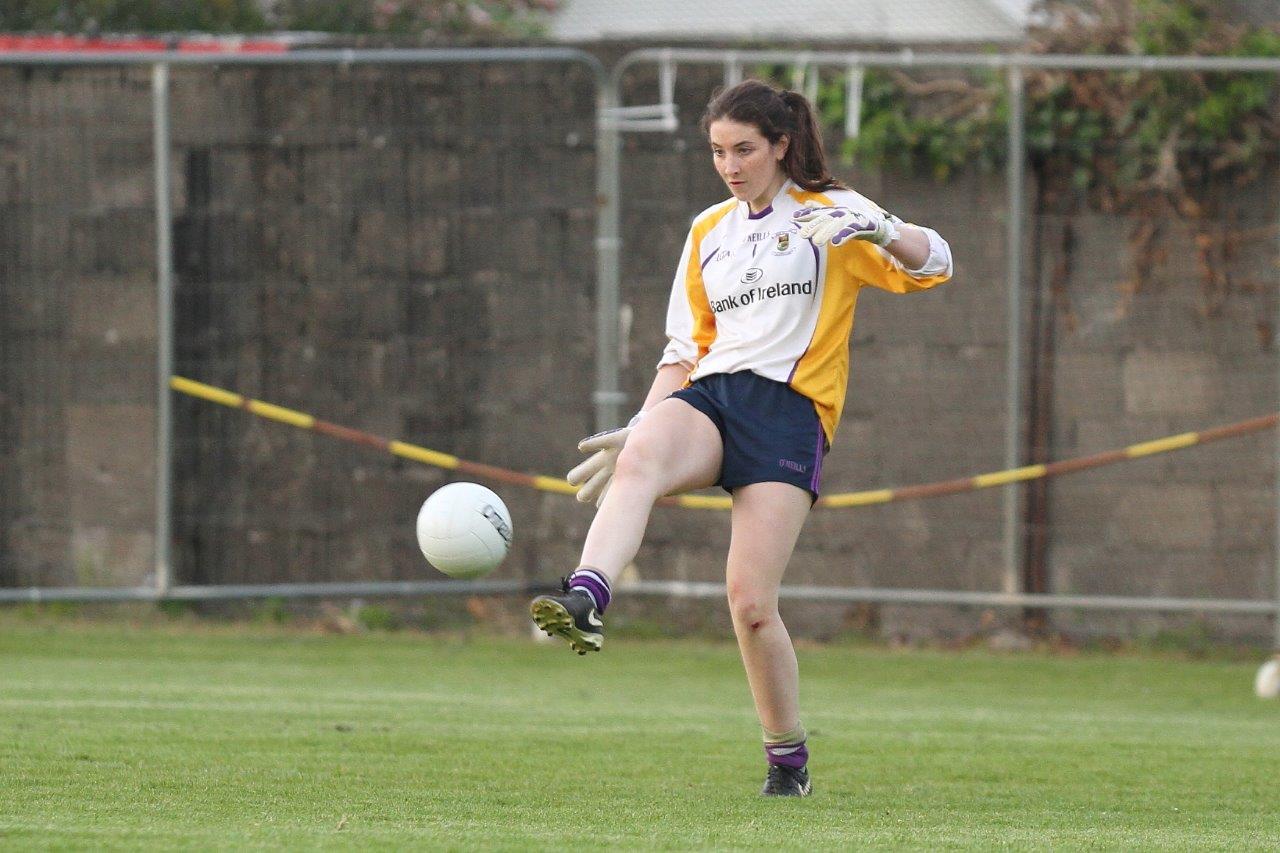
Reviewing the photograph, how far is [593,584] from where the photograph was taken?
4.46 meters

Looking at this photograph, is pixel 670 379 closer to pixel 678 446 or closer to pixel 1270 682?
pixel 678 446

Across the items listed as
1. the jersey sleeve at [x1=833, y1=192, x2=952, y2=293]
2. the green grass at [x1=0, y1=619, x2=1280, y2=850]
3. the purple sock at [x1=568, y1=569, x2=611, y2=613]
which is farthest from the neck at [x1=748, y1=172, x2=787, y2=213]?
the green grass at [x1=0, y1=619, x2=1280, y2=850]

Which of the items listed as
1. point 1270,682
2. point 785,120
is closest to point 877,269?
point 785,120

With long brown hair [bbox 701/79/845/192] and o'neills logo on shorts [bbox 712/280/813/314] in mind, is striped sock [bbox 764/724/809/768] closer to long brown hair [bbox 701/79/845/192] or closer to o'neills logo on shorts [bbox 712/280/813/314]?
o'neills logo on shorts [bbox 712/280/813/314]

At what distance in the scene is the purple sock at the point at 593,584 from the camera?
4441 mm

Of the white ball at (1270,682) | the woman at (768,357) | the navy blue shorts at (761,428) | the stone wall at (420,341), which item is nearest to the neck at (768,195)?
the woman at (768,357)

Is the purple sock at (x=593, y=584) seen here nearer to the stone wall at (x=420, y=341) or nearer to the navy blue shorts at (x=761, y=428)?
the navy blue shorts at (x=761, y=428)

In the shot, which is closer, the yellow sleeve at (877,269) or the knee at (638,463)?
the knee at (638,463)

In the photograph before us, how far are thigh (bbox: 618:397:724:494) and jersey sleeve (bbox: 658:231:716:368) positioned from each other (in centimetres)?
Answer: 32

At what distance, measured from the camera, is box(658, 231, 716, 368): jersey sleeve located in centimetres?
527

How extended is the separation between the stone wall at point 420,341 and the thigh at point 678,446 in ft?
16.4

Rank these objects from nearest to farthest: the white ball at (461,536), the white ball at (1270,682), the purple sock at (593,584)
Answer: the purple sock at (593,584)
the white ball at (461,536)
the white ball at (1270,682)

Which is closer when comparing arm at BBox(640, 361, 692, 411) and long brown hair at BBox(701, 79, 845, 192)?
long brown hair at BBox(701, 79, 845, 192)

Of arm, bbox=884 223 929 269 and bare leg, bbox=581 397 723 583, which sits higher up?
arm, bbox=884 223 929 269
